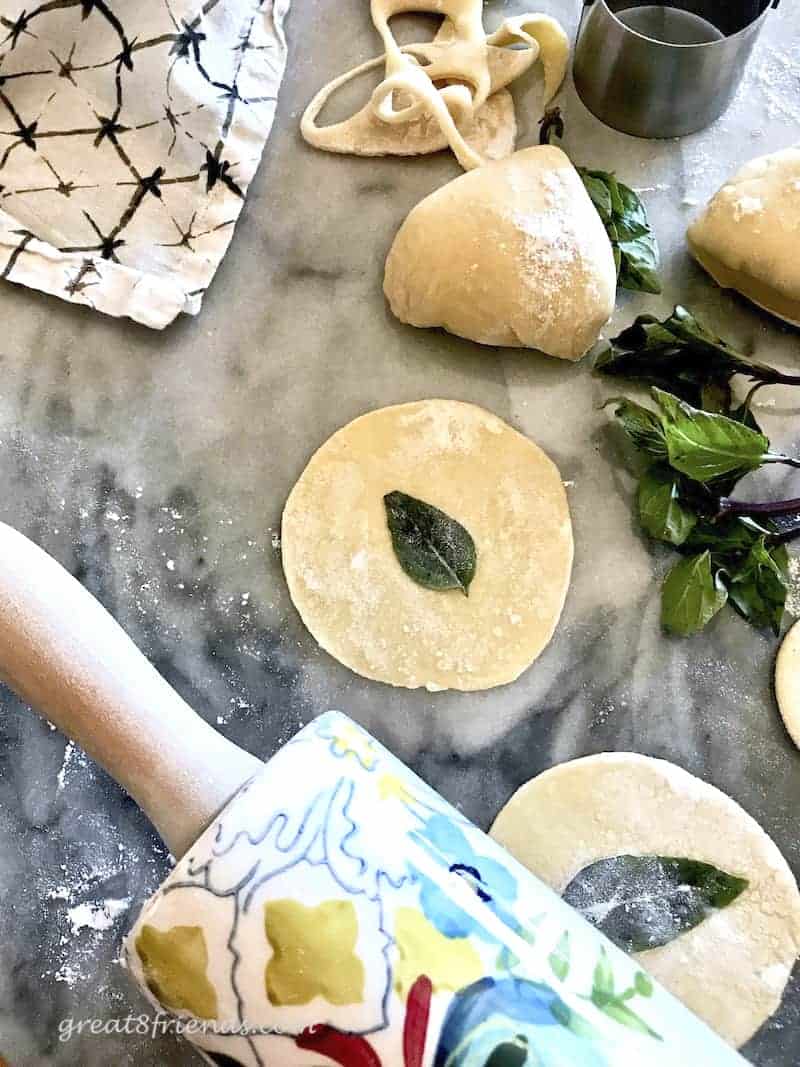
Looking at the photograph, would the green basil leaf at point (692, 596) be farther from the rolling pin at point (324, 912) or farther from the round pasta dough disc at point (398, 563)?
the rolling pin at point (324, 912)

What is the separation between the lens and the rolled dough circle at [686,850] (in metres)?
0.80

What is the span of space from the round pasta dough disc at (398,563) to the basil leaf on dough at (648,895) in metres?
0.19

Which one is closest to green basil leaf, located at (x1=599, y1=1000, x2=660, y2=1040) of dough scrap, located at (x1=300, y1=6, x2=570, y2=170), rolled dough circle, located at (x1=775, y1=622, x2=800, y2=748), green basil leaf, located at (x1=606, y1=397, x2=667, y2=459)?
rolled dough circle, located at (x1=775, y1=622, x2=800, y2=748)

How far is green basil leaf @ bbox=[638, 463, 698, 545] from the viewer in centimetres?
93

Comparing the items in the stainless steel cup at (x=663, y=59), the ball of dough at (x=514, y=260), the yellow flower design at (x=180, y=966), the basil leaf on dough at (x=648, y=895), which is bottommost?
the basil leaf on dough at (x=648, y=895)

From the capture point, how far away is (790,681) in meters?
0.91

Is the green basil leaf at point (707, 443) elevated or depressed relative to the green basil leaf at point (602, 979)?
elevated

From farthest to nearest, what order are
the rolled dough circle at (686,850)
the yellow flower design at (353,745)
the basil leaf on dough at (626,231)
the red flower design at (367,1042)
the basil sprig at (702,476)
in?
1. the basil leaf on dough at (626,231)
2. the basil sprig at (702,476)
3. the rolled dough circle at (686,850)
4. the yellow flower design at (353,745)
5. the red flower design at (367,1042)

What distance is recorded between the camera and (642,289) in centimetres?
104

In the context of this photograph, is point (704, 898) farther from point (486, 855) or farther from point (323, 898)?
point (323, 898)

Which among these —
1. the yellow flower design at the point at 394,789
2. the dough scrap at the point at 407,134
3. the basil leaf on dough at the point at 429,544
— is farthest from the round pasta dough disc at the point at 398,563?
the dough scrap at the point at 407,134

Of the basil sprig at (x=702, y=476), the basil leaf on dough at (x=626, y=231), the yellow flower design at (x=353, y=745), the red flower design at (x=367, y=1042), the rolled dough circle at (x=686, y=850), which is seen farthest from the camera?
the basil leaf on dough at (x=626, y=231)

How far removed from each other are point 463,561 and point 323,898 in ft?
1.28

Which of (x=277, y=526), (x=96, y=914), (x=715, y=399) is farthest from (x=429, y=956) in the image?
(x=715, y=399)
